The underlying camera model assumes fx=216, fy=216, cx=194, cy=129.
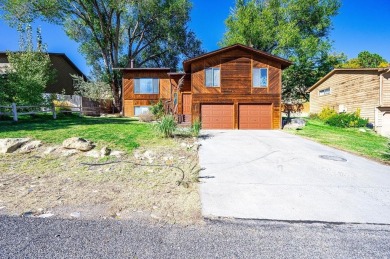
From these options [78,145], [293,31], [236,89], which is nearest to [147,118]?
[236,89]

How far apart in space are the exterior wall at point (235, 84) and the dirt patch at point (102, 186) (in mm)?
8049

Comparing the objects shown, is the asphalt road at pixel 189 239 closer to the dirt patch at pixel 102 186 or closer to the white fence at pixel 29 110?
the dirt patch at pixel 102 186

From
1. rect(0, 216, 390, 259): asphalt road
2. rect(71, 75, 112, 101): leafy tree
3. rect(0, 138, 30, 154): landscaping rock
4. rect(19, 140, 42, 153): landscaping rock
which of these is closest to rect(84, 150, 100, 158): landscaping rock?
rect(19, 140, 42, 153): landscaping rock

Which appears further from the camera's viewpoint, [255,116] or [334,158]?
[255,116]

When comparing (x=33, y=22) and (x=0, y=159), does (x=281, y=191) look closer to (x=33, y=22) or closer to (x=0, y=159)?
(x=0, y=159)

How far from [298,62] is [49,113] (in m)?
27.4

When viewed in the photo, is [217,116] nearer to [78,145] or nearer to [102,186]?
[78,145]

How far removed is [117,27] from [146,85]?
882cm

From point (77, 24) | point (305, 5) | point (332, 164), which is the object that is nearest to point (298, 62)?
point (305, 5)

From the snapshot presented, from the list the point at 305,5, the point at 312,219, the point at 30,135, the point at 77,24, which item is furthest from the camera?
the point at 305,5

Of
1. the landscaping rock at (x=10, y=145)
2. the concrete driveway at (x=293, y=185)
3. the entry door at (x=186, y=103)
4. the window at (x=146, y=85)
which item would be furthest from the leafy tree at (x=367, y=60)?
the landscaping rock at (x=10, y=145)

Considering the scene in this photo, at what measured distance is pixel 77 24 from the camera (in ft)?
81.3

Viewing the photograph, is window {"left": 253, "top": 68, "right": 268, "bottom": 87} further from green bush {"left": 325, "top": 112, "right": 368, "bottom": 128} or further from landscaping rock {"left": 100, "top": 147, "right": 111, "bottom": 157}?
landscaping rock {"left": 100, "top": 147, "right": 111, "bottom": 157}

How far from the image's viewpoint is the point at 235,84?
14.3 m
